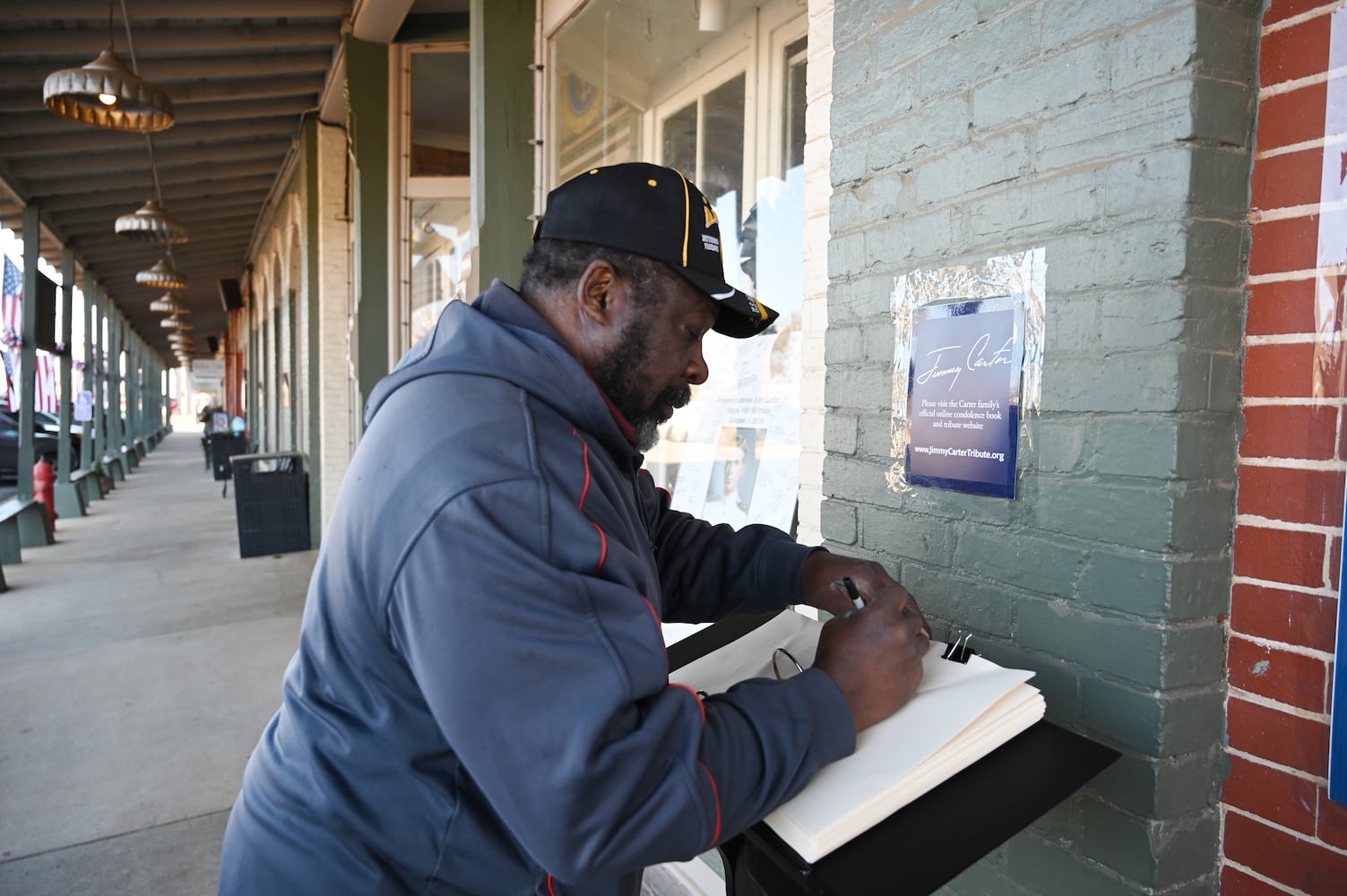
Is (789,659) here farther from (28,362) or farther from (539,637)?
(28,362)

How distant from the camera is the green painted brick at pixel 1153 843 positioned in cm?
143

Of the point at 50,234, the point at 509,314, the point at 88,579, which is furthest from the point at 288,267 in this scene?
the point at 509,314

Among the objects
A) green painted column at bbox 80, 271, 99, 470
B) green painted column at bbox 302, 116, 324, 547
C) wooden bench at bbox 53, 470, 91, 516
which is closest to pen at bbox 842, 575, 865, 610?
green painted column at bbox 302, 116, 324, 547

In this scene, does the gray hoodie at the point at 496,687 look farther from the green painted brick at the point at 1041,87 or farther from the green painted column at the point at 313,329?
the green painted column at the point at 313,329

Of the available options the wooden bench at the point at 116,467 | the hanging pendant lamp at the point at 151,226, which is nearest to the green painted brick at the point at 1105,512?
the hanging pendant lamp at the point at 151,226

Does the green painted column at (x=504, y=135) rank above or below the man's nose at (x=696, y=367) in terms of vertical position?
above

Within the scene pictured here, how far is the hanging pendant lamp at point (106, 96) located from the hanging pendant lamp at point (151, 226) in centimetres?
341

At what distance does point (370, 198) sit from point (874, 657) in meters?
6.97

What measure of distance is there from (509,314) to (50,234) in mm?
14066

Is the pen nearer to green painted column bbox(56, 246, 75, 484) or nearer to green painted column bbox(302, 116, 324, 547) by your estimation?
green painted column bbox(302, 116, 324, 547)

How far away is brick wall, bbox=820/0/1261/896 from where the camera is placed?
53.5 inches

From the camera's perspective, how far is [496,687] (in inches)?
36.8

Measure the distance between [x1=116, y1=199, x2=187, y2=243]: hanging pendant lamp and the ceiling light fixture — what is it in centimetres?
331

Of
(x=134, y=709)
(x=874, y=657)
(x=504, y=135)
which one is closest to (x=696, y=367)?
(x=874, y=657)
